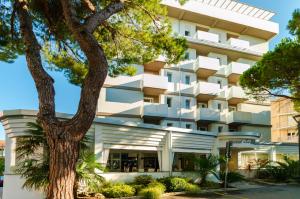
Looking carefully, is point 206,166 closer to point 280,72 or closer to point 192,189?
point 192,189

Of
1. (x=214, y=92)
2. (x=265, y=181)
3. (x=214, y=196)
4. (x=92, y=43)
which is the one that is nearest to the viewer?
(x=92, y=43)

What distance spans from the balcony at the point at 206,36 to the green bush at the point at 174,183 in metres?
18.4

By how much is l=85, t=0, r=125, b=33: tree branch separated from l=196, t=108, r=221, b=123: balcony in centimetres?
2213

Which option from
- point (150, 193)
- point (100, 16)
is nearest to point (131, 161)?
point (150, 193)

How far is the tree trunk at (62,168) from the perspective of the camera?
25.1 feet

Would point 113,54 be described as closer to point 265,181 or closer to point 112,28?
point 112,28

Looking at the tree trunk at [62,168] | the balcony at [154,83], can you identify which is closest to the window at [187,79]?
the balcony at [154,83]

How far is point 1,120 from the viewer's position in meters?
16.2

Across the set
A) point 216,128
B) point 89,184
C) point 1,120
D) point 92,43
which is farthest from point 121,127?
point 216,128

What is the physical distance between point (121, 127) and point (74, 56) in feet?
18.2

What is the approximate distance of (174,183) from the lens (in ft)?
61.0

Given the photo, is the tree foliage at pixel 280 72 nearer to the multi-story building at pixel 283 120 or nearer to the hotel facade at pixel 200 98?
the hotel facade at pixel 200 98

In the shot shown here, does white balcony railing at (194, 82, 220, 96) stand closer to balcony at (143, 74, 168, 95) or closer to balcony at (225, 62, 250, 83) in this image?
balcony at (225, 62, 250, 83)

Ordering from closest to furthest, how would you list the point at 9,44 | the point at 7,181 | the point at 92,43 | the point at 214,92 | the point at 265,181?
the point at 92,43, the point at 9,44, the point at 7,181, the point at 265,181, the point at 214,92
